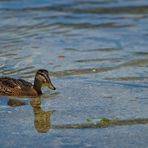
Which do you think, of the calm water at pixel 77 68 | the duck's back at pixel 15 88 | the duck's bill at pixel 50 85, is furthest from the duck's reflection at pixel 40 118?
the duck's back at pixel 15 88

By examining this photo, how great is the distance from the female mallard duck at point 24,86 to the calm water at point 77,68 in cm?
20

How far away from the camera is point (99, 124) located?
10352 mm

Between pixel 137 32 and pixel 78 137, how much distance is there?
8887mm

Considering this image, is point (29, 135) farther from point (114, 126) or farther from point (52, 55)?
point (52, 55)

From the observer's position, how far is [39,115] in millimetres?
11148

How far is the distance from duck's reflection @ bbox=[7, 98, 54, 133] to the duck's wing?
0.31 meters

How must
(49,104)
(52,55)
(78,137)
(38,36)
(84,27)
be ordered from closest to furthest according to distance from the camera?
(78,137) → (49,104) → (52,55) → (38,36) → (84,27)

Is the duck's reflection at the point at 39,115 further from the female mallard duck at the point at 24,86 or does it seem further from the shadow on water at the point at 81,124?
the female mallard duck at the point at 24,86

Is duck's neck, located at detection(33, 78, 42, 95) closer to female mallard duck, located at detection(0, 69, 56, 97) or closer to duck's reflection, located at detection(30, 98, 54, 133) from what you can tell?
female mallard duck, located at detection(0, 69, 56, 97)

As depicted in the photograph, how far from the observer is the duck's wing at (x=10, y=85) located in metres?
12.5

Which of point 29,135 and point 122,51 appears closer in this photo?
point 29,135

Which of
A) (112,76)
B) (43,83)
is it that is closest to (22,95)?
(43,83)

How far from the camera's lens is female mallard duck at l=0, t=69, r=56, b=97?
1245cm

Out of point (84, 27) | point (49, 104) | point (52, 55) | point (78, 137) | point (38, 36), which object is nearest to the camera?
point (78, 137)
